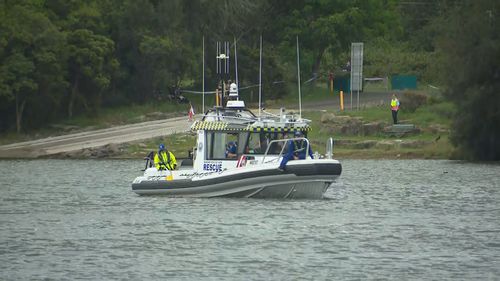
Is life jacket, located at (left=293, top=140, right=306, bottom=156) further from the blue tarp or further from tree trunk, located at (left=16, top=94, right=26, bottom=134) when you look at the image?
the blue tarp

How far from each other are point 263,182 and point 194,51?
145 feet

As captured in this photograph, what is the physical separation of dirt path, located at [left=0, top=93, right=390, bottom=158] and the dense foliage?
9.03 feet

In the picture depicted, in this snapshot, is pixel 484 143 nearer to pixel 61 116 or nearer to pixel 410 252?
pixel 61 116

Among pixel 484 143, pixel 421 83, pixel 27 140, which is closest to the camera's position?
pixel 484 143

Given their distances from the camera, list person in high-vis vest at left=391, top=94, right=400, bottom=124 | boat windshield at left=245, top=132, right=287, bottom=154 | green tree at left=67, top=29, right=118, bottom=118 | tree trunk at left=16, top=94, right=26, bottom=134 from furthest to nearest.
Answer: green tree at left=67, top=29, right=118, bottom=118 → tree trunk at left=16, top=94, right=26, bottom=134 → person in high-vis vest at left=391, top=94, right=400, bottom=124 → boat windshield at left=245, top=132, right=287, bottom=154

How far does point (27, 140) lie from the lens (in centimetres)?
7681

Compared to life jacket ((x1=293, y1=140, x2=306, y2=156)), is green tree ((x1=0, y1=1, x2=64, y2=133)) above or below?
above

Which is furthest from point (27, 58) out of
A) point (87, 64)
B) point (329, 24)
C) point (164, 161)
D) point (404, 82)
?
point (164, 161)

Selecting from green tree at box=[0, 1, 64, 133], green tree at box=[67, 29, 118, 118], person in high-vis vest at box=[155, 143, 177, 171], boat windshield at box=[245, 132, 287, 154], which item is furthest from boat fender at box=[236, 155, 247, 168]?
green tree at box=[67, 29, 118, 118]

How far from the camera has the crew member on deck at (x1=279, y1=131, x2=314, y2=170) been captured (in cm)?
4175

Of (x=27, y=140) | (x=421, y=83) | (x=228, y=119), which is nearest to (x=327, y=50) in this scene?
(x=421, y=83)

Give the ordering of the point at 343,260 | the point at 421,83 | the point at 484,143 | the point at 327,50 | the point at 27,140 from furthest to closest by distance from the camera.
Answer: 1. the point at 327,50
2. the point at 421,83
3. the point at 27,140
4. the point at 484,143
5. the point at 343,260

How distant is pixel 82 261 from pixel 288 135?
1287cm

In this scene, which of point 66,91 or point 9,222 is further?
point 66,91
